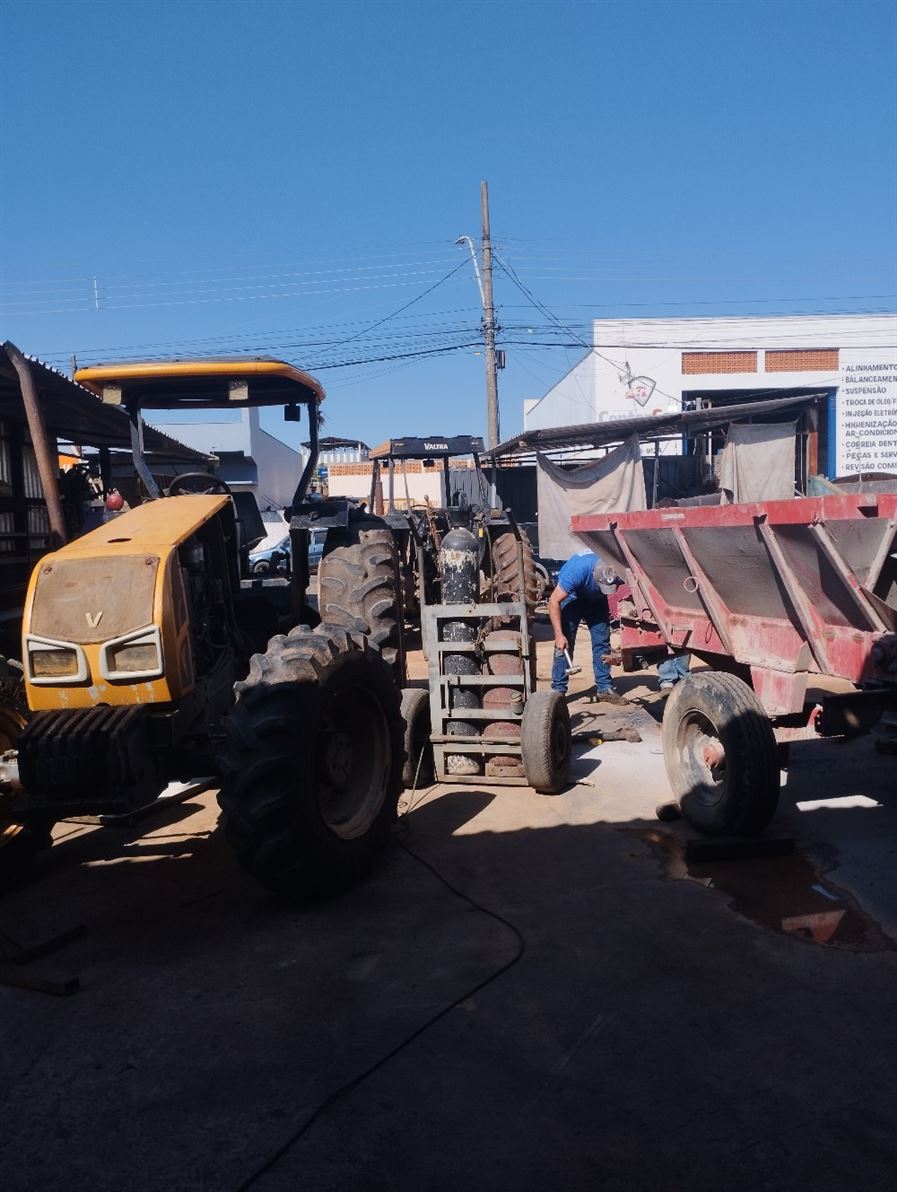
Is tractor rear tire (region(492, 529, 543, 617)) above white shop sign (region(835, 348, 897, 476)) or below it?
below

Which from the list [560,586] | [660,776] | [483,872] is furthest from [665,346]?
[483,872]

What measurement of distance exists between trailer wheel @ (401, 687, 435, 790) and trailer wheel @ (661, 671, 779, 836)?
61.0 inches

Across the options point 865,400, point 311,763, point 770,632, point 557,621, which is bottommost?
point 311,763

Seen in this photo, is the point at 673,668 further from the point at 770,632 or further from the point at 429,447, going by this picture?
the point at 429,447

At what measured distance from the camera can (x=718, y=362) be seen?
789 inches

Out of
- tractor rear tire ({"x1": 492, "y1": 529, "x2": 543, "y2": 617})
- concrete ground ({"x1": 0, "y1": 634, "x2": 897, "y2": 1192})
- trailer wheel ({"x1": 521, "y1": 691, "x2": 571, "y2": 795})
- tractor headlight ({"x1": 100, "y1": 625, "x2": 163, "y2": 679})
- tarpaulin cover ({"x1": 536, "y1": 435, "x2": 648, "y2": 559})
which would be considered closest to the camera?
concrete ground ({"x1": 0, "y1": 634, "x2": 897, "y2": 1192})

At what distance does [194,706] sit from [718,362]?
709 inches

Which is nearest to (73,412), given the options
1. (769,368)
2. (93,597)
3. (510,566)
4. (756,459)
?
(510,566)

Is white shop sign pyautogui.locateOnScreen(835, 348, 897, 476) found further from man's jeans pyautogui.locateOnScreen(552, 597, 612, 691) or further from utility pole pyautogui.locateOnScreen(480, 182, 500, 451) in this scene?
man's jeans pyautogui.locateOnScreen(552, 597, 612, 691)

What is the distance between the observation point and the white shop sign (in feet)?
65.5

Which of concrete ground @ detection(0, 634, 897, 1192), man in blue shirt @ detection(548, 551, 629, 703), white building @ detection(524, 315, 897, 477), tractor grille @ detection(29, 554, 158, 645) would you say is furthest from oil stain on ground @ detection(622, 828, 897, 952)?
white building @ detection(524, 315, 897, 477)

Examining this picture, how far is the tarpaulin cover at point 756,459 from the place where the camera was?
16844mm

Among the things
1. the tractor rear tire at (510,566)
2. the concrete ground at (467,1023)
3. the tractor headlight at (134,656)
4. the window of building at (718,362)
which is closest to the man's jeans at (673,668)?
the concrete ground at (467,1023)

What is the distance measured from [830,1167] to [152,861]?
3510 mm
